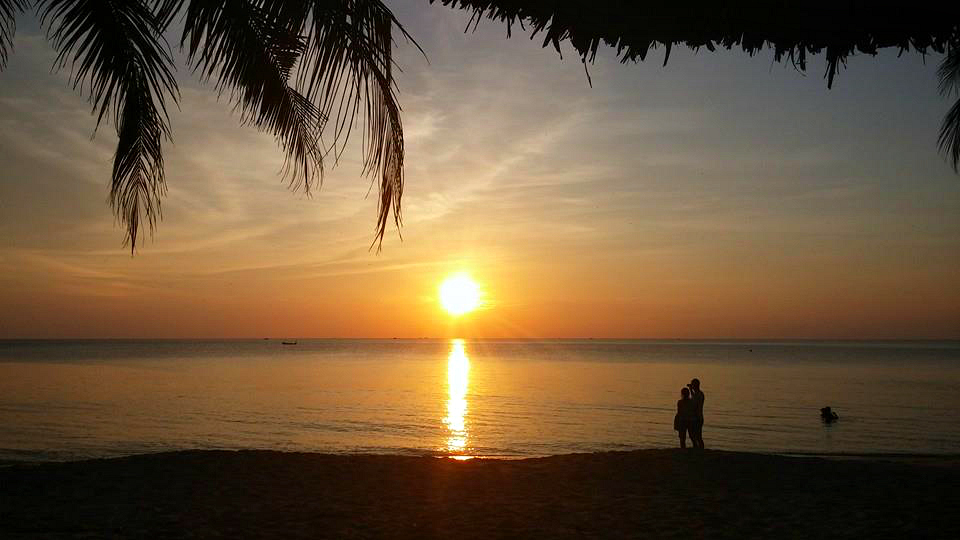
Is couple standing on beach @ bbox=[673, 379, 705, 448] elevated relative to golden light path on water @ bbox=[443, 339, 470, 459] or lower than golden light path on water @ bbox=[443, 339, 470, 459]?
elevated

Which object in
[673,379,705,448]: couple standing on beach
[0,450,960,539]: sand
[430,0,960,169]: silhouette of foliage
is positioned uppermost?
[430,0,960,169]: silhouette of foliage

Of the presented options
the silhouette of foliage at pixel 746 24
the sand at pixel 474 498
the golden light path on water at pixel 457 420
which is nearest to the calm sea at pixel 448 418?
the golden light path on water at pixel 457 420

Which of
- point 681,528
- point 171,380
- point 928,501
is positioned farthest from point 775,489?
point 171,380

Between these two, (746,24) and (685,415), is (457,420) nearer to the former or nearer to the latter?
(685,415)

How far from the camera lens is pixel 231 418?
32.8 m

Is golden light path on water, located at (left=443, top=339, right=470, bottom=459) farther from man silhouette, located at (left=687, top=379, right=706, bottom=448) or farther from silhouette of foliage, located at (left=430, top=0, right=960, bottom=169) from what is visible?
silhouette of foliage, located at (left=430, top=0, right=960, bottom=169)

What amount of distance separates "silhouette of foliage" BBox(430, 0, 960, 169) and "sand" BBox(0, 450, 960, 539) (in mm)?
4534

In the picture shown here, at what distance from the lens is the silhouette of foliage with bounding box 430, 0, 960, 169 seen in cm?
316

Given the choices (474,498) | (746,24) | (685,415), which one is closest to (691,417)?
(685,415)

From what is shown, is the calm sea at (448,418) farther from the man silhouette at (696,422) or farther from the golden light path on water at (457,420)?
the man silhouette at (696,422)

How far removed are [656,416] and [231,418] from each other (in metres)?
19.1

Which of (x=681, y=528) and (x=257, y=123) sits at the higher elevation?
(x=257, y=123)

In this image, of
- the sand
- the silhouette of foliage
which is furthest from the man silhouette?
the silhouette of foliage

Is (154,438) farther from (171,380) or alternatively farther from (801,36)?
(171,380)
